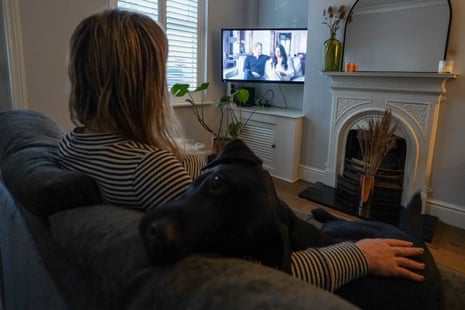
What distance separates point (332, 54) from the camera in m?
2.88

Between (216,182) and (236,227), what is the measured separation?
0.27 ft

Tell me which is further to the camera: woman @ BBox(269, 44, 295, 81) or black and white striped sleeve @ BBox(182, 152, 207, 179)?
woman @ BBox(269, 44, 295, 81)

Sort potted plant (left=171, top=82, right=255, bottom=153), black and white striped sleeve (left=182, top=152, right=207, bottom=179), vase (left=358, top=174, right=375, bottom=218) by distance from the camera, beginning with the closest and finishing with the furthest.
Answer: black and white striped sleeve (left=182, top=152, right=207, bottom=179) → vase (left=358, top=174, right=375, bottom=218) → potted plant (left=171, top=82, right=255, bottom=153)

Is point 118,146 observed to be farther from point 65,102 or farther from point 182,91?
point 182,91

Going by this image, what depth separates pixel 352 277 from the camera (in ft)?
2.20

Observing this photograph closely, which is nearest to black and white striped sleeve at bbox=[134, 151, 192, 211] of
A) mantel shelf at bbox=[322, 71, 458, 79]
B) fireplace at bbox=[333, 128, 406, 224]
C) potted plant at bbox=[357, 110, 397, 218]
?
potted plant at bbox=[357, 110, 397, 218]

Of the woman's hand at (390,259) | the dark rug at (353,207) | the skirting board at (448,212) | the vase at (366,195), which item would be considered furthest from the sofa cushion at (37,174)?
the skirting board at (448,212)

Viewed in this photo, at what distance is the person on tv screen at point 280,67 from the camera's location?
3.37 m

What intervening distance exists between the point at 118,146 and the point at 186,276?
1.39 feet

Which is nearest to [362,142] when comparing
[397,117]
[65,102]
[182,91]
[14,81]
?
[397,117]

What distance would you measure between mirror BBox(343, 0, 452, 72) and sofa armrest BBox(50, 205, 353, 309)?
265 centimetres

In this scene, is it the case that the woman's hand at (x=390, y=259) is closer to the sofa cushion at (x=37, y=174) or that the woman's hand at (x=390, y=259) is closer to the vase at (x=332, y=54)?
the sofa cushion at (x=37, y=174)

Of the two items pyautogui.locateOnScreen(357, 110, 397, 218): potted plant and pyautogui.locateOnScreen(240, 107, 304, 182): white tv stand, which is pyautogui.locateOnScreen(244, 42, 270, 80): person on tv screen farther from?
pyautogui.locateOnScreen(357, 110, 397, 218): potted plant

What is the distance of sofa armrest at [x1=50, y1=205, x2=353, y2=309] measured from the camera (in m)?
0.40
